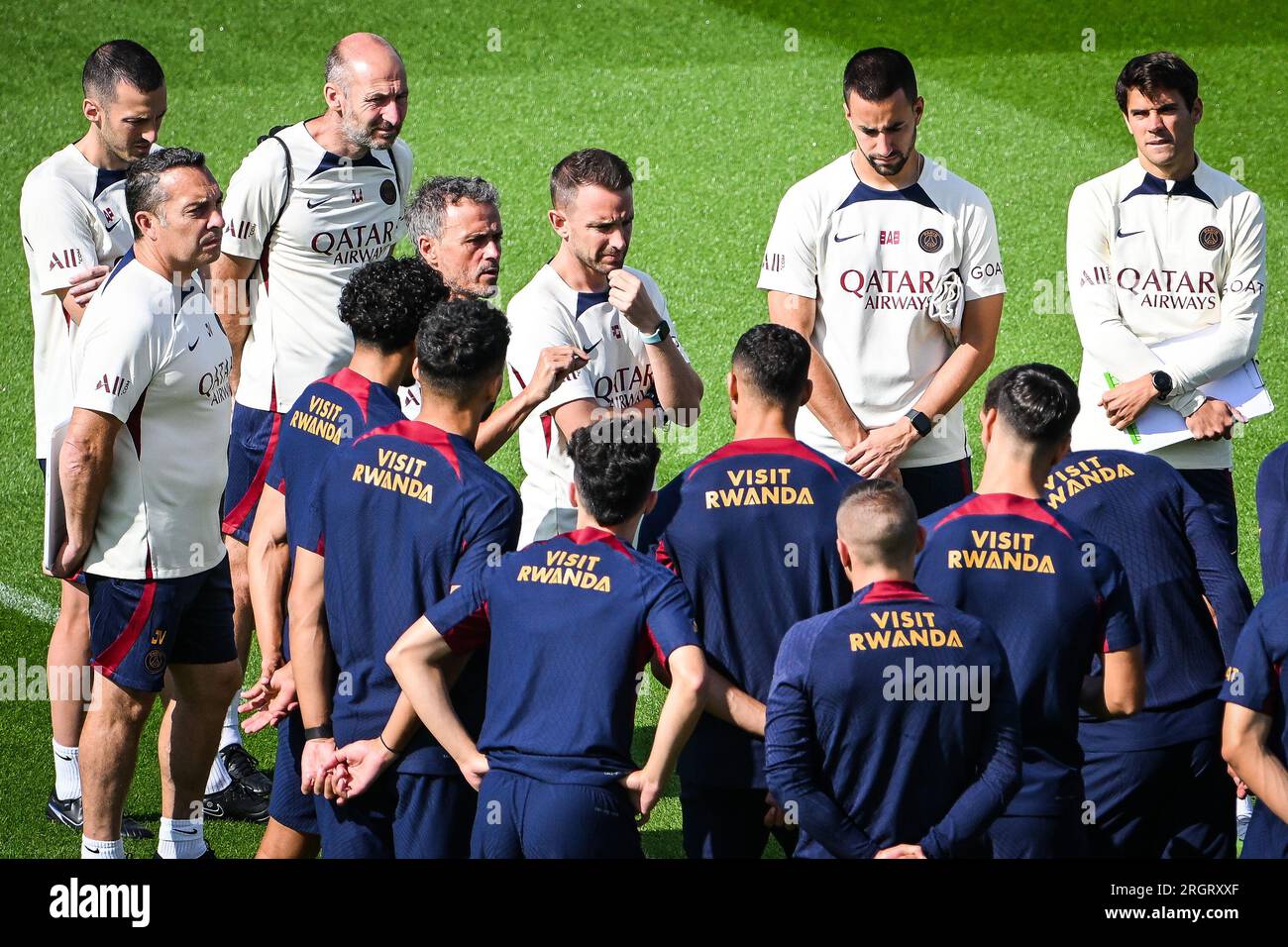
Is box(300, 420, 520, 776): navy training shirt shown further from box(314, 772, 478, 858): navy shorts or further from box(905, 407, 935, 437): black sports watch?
box(905, 407, 935, 437): black sports watch

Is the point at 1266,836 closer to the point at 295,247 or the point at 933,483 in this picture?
the point at 933,483

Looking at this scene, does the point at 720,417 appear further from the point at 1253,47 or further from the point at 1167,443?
the point at 1253,47

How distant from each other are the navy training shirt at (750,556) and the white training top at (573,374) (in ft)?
3.30

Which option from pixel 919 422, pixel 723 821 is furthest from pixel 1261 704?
pixel 919 422

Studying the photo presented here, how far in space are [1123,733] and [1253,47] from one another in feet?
31.1

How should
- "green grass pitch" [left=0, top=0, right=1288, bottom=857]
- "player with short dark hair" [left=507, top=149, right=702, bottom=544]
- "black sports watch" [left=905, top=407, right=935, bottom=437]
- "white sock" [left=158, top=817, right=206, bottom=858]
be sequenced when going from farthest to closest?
1. "green grass pitch" [left=0, top=0, right=1288, bottom=857]
2. "black sports watch" [left=905, top=407, right=935, bottom=437]
3. "white sock" [left=158, top=817, right=206, bottom=858]
4. "player with short dark hair" [left=507, top=149, right=702, bottom=544]

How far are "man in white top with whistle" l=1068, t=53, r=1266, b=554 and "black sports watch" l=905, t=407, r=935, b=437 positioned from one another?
702 millimetres

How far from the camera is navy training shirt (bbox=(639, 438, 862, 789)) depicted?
440cm

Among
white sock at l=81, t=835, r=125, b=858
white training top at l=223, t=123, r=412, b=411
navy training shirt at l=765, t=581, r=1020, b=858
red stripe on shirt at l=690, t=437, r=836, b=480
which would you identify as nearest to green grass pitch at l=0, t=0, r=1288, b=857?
white training top at l=223, t=123, r=412, b=411

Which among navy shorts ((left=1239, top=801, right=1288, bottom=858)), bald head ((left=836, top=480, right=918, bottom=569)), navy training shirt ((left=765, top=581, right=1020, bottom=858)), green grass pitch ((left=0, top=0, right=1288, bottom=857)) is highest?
green grass pitch ((left=0, top=0, right=1288, bottom=857))

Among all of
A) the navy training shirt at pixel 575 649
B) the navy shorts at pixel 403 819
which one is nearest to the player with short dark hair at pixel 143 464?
the navy shorts at pixel 403 819

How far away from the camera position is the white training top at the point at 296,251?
634 cm

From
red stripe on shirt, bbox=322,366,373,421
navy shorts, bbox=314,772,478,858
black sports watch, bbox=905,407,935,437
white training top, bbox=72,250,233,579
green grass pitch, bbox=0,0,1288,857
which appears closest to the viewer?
navy shorts, bbox=314,772,478,858
